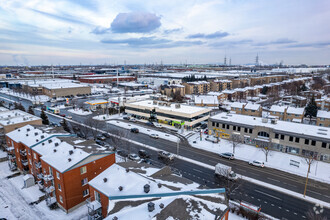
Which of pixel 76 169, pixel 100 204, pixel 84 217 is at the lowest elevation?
pixel 84 217

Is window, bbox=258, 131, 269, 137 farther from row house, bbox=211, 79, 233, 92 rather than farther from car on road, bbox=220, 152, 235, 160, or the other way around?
row house, bbox=211, 79, 233, 92

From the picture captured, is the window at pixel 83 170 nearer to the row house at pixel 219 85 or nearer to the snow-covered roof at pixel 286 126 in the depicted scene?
the snow-covered roof at pixel 286 126

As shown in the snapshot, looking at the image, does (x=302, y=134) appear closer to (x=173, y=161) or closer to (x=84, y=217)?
(x=173, y=161)

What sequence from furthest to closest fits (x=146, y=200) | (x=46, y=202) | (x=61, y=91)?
1. (x=61, y=91)
2. (x=46, y=202)
3. (x=146, y=200)

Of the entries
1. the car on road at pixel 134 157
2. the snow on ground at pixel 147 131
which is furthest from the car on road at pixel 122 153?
the snow on ground at pixel 147 131

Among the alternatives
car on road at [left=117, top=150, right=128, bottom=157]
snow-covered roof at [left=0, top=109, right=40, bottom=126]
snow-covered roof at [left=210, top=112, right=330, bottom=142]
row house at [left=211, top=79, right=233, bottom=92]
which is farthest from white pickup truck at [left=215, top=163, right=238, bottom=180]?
row house at [left=211, top=79, right=233, bottom=92]

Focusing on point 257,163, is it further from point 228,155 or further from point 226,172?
point 226,172

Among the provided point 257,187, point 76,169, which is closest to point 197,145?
point 257,187

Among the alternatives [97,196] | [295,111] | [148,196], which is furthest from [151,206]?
[295,111]
